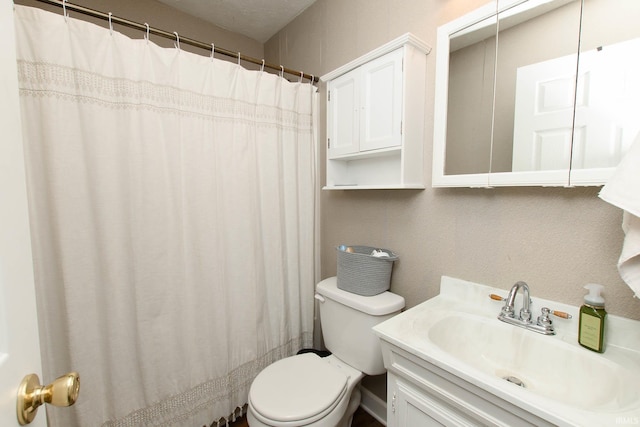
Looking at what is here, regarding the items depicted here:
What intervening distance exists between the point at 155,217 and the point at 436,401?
1321 millimetres

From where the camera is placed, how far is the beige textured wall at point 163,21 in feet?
5.41

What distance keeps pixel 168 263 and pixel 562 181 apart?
5.23ft

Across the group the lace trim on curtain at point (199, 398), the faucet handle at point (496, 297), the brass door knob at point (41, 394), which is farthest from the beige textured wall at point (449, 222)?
the brass door knob at point (41, 394)

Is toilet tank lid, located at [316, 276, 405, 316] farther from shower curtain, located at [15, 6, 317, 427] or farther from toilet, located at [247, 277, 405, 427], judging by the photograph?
Result: shower curtain, located at [15, 6, 317, 427]

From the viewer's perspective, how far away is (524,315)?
996 millimetres

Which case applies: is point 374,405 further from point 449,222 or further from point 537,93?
point 537,93

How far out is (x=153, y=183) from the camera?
1275 mm

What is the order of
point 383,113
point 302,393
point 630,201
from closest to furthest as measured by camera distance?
point 630,201, point 302,393, point 383,113

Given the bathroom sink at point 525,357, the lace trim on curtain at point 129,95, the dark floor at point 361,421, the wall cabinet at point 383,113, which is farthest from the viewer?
the dark floor at point 361,421

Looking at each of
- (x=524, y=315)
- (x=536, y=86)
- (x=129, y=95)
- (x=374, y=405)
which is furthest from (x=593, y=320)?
(x=129, y=95)

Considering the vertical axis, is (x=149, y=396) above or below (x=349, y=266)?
below

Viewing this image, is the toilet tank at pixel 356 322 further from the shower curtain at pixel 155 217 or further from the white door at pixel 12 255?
the white door at pixel 12 255

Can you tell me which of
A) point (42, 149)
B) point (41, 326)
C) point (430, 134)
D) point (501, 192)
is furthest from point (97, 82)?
point (501, 192)

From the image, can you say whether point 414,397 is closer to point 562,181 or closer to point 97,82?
point 562,181
